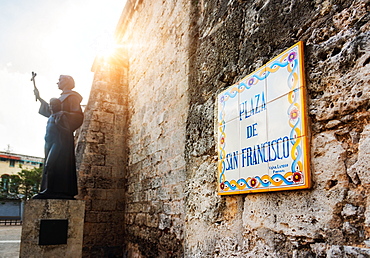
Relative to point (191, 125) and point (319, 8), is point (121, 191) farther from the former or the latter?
point (319, 8)

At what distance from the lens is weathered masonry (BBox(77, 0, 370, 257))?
4.55ft

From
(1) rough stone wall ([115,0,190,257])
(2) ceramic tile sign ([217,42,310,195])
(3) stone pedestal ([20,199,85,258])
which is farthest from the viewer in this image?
(3) stone pedestal ([20,199,85,258])

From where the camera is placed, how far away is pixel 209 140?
8.01 ft

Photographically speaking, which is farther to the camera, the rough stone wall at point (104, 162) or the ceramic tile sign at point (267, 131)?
the rough stone wall at point (104, 162)

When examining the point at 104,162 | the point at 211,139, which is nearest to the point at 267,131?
the point at 211,139

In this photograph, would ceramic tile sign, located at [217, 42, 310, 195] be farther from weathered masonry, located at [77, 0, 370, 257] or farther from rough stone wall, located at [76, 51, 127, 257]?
rough stone wall, located at [76, 51, 127, 257]

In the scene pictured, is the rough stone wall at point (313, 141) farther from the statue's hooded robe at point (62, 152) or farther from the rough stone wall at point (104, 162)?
the rough stone wall at point (104, 162)

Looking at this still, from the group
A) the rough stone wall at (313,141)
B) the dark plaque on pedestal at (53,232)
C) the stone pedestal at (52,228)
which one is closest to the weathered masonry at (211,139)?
the rough stone wall at (313,141)

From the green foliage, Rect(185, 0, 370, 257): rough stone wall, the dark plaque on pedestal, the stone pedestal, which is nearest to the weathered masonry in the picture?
Rect(185, 0, 370, 257): rough stone wall

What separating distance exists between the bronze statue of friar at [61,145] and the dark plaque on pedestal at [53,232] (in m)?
0.30

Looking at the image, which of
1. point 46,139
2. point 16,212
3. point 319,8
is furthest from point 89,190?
point 16,212

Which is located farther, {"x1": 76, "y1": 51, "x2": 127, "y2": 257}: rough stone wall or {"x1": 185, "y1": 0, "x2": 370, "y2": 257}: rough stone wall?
{"x1": 76, "y1": 51, "x2": 127, "y2": 257}: rough stone wall

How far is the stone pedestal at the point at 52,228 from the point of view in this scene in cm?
351

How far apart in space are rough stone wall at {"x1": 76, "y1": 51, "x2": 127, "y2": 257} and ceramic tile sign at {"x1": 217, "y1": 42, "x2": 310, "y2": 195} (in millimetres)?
3278
